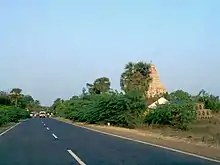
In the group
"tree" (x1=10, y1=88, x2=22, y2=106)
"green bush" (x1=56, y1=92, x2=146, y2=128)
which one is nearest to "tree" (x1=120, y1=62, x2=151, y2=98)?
"green bush" (x1=56, y1=92, x2=146, y2=128)

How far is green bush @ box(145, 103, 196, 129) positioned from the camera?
42188 millimetres

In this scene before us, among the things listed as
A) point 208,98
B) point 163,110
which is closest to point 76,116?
point 208,98

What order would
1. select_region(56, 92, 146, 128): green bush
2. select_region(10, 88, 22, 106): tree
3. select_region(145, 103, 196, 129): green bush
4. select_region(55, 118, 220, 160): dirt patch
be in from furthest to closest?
select_region(10, 88, 22, 106): tree, select_region(56, 92, 146, 128): green bush, select_region(145, 103, 196, 129): green bush, select_region(55, 118, 220, 160): dirt patch

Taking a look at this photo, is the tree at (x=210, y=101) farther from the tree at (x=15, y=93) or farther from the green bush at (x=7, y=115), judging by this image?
the tree at (x=15, y=93)

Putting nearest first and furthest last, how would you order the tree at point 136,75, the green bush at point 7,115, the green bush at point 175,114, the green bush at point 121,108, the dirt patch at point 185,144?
the dirt patch at point 185,144, the green bush at point 175,114, the green bush at point 121,108, the green bush at point 7,115, the tree at point 136,75

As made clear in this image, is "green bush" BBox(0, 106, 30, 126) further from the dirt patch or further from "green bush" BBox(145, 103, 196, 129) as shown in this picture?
the dirt patch

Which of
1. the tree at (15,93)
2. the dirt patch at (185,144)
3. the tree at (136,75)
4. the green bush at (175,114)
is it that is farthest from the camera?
the tree at (15,93)

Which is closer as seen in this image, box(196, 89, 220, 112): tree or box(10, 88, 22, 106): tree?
Answer: box(196, 89, 220, 112): tree

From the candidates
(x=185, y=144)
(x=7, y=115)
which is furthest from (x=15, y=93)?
(x=185, y=144)

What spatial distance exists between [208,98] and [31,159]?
6103 cm

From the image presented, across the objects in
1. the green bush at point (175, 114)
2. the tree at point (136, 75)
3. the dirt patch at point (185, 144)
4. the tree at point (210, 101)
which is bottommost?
the dirt patch at point (185, 144)

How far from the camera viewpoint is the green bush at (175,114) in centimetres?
4219

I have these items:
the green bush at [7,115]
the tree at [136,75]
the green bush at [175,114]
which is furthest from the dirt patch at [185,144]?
the tree at [136,75]

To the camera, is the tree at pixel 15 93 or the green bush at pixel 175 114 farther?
the tree at pixel 15 93
